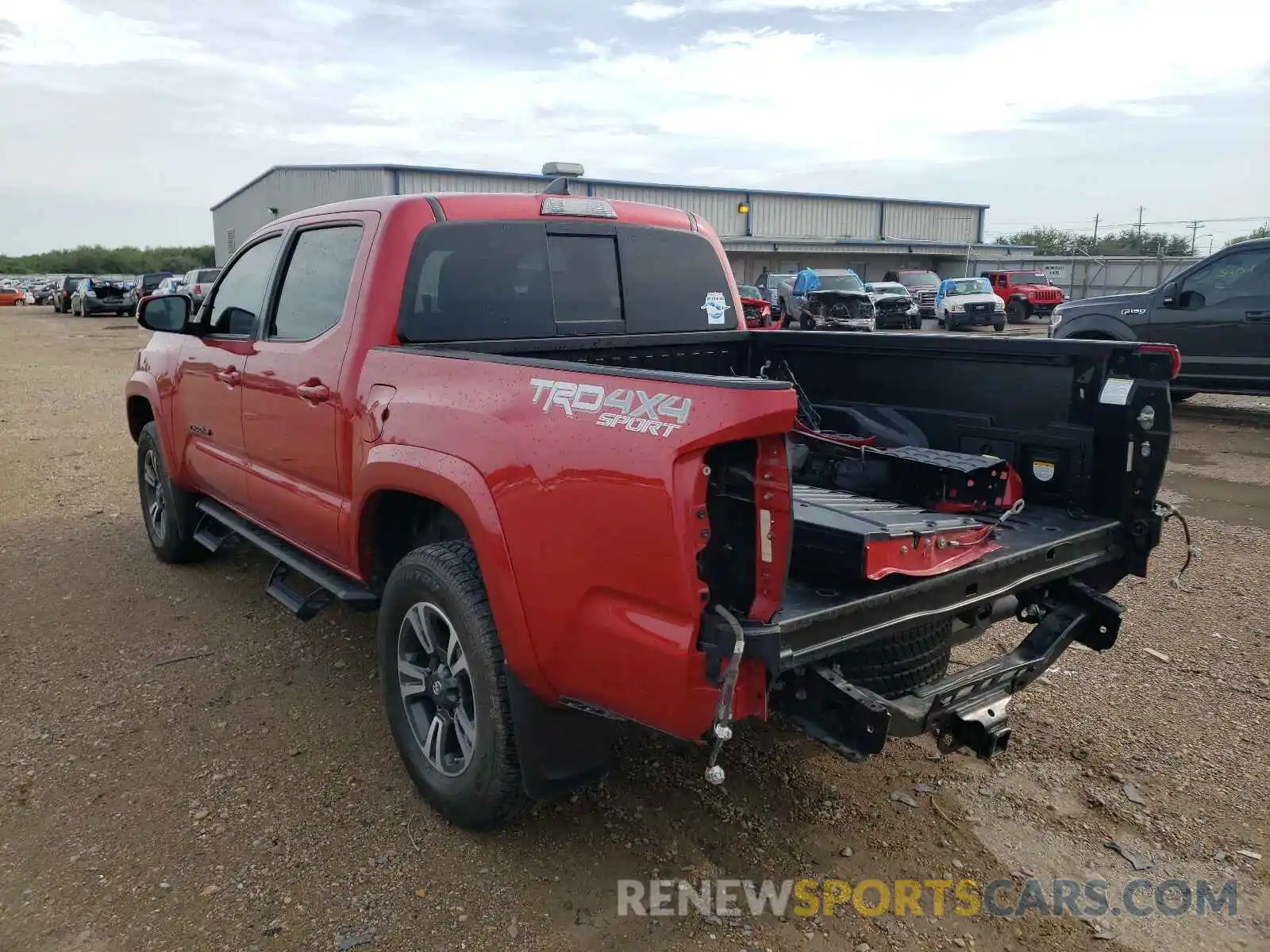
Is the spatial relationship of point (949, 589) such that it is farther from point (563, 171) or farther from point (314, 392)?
point (563, 171)

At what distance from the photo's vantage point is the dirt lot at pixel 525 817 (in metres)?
2.72

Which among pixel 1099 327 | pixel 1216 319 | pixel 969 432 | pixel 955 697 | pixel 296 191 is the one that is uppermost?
pixel 296 191

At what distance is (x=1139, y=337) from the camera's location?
36.6 ft

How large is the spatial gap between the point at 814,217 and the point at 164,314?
45970mm

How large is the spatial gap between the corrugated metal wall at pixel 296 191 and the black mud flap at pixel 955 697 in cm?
2582

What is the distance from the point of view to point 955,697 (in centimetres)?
278

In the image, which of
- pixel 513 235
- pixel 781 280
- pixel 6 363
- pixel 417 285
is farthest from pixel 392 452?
pixel 781 280

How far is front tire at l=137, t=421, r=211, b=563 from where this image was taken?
568cm

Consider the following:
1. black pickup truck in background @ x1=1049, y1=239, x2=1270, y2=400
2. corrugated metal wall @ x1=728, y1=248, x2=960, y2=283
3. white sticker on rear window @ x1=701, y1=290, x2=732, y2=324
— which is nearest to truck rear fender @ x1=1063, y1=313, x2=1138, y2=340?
black pickup truck in background @ x1=1049, y1=239, x2=1270, y2=400

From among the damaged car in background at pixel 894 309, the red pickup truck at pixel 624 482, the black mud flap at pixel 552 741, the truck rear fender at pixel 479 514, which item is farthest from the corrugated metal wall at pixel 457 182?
the black mud flap at pixel 552 741

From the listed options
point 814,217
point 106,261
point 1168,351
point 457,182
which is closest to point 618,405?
point 1168,351

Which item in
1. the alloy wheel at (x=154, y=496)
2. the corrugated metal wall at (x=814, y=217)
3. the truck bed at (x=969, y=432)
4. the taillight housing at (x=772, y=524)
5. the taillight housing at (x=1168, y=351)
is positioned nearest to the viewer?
the taillight housing at (x=772, y=524)

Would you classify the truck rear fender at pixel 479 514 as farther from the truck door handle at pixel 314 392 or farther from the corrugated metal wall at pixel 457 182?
the corrugated metal wall at pixel 457 182

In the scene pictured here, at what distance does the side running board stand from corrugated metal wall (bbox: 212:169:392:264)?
22781 mm
